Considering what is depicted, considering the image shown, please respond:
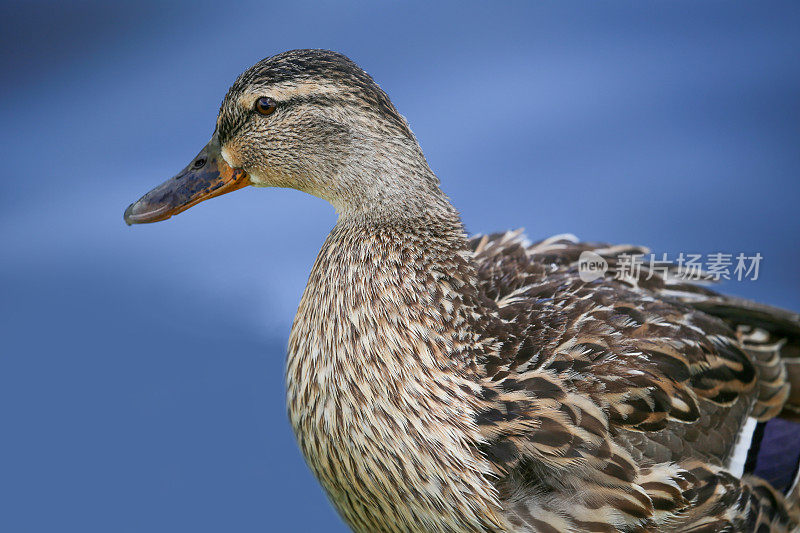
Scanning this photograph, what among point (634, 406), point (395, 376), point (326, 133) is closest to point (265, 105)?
point (326, 133)

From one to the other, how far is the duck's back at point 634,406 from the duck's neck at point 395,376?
0.05m

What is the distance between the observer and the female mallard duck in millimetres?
967

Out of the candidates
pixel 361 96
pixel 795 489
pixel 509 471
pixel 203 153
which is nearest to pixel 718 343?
pixel 795 489

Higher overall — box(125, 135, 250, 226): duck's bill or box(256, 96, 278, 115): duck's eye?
box(256, 96, 278, 115): duck's eye

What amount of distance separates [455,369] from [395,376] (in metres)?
0.07

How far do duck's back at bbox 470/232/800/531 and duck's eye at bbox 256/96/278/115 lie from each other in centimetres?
39

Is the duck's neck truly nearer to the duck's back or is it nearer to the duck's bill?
the duck's back

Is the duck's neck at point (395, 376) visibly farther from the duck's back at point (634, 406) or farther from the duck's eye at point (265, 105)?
the duck's eye at point (265, 105)

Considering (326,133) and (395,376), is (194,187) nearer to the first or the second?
(326,133)

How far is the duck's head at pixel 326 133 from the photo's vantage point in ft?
3.39

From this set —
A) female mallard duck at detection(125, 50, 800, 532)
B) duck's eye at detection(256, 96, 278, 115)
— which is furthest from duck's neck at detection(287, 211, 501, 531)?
duck's eye at detection(256, 96, 278, 115)

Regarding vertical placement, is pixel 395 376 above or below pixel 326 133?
below

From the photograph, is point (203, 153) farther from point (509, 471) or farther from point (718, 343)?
point (718, 343)

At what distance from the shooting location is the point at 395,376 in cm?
97
